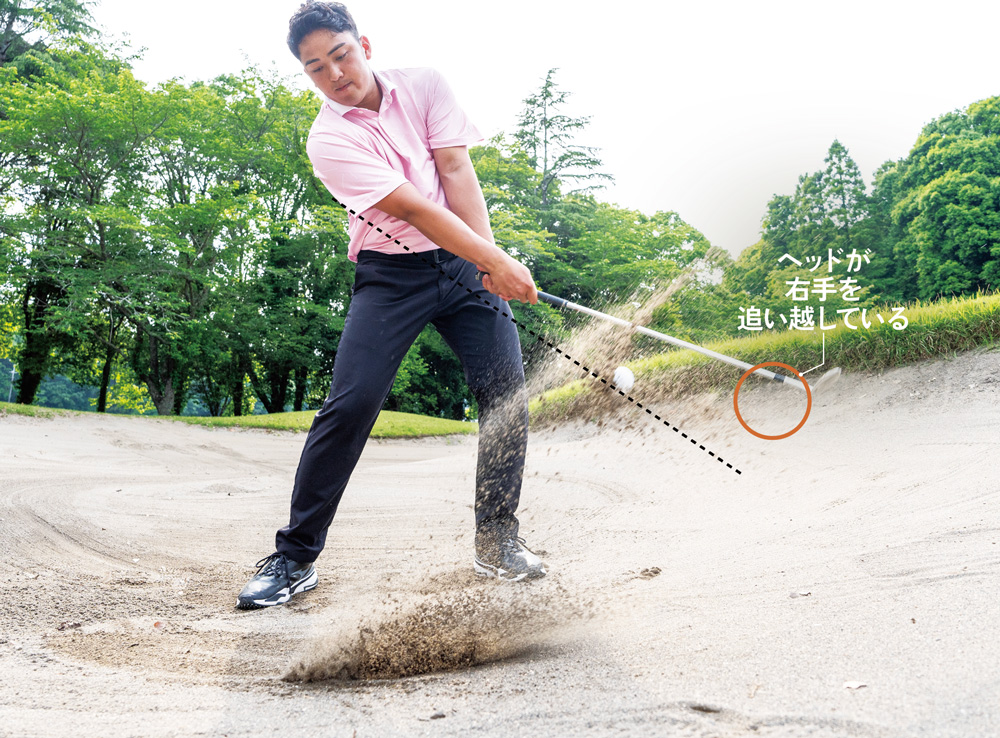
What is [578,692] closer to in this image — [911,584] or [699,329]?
[911,584]

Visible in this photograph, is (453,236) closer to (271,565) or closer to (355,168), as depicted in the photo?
(355,168)

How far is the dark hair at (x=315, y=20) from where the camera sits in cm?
210

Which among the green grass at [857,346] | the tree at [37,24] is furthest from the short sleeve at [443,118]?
the tree at [37,24]

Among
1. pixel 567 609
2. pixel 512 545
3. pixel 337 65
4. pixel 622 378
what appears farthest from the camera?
pixel 622 378

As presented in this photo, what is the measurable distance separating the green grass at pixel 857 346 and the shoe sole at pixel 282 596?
312 cm

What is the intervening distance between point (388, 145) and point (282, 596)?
1.54 meters

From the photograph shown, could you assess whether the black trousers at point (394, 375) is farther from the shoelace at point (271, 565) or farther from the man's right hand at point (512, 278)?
the man's right hand at point (512, 278)

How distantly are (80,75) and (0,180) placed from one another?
3086mm

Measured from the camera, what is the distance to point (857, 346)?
5512 mm

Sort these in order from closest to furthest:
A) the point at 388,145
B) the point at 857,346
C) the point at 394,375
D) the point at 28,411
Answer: the point at 388,145
the point at 394,375
the point at 857,346
the point at 28,411

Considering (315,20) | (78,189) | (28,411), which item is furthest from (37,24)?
(315,20)

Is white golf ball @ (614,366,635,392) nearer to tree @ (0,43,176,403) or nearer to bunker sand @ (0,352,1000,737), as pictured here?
bunker sand @ (0,352,1000,737)

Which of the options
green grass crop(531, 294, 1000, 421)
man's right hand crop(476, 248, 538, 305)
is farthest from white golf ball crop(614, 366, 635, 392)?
green grass crop(531, 294, 1000, 421)

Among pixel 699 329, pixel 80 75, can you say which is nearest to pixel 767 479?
pixel 699 329
